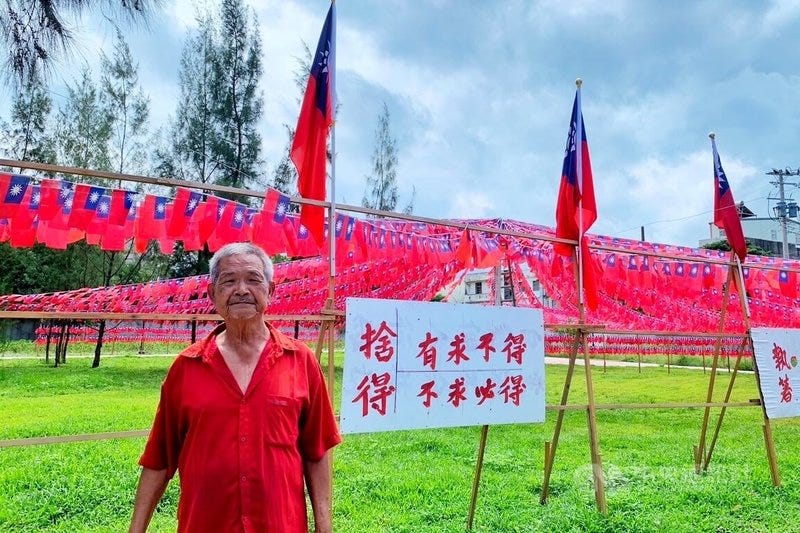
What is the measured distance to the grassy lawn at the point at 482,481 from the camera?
3832 millimetres

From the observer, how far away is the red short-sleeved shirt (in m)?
1.65

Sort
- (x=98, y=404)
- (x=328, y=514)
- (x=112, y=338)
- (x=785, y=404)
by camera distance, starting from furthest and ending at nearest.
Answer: (x=112, y=338) → (x=98, y=404) → (x=785, y=404) → (x=328, y=514)

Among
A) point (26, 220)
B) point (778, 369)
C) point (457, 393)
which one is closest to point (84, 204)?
point (26, 220)

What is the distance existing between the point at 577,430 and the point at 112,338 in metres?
17.7

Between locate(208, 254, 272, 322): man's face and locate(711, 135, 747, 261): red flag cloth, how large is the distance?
189 inches

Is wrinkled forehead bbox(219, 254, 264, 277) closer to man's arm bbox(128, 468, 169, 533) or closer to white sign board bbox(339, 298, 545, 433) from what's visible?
man's arm bbox(128, 468, 169, 533)

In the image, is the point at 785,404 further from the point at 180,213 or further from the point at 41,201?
the point at 41,201

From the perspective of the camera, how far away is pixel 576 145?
4.24m

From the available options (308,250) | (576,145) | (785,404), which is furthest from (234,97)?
(785,404)

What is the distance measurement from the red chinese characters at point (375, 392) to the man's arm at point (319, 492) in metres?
0.95

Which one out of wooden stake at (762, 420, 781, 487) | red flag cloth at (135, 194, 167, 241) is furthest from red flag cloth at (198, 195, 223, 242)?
wooden stake at (762, 420, 781, 487)

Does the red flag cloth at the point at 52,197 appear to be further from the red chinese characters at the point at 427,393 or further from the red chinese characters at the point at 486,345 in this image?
the red chinese characters at the point at 486,345

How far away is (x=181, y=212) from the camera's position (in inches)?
162

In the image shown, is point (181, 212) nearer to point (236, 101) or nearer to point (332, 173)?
point (332, 173)
